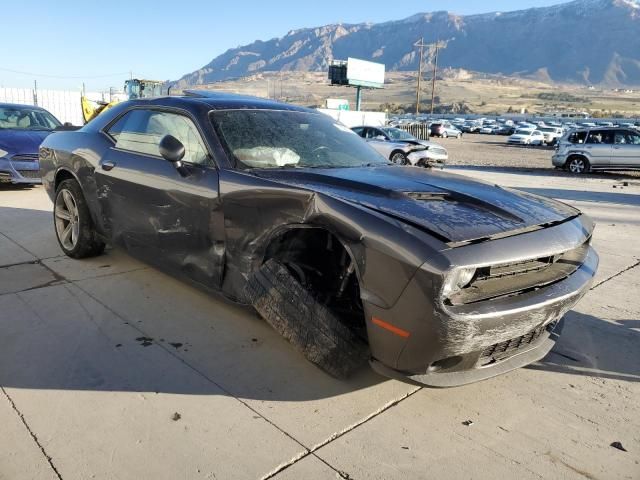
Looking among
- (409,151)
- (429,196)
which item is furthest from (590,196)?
(429,196)

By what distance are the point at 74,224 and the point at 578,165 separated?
56.2 feet

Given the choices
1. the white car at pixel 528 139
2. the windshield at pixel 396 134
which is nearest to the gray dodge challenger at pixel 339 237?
the windshield at pixel 396 134

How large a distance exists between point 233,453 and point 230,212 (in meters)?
1.36

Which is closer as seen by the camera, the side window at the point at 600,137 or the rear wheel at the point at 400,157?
the rear wheel at the point at 400,157

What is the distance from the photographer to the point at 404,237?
2289 millimetres

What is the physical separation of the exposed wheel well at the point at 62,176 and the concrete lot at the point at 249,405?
46.5 inches

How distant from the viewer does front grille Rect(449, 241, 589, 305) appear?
233 cm

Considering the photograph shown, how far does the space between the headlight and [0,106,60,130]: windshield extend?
8.92 meters

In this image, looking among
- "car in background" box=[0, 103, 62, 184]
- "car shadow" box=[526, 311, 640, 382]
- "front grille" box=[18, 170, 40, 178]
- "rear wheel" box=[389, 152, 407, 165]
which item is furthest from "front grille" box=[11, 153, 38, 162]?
"rear wheel" box=[389, 152, 407, 165]

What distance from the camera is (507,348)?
2.60 metres

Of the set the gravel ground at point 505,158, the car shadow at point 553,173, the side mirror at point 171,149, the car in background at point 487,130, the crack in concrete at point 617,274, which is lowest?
the crack in concrete at point 617,274

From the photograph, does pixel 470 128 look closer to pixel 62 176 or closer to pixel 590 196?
pixel 590 196

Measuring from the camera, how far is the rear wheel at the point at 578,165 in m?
17.5

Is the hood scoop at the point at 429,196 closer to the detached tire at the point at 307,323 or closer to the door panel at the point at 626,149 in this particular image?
the detached tire at the point at 307,323
